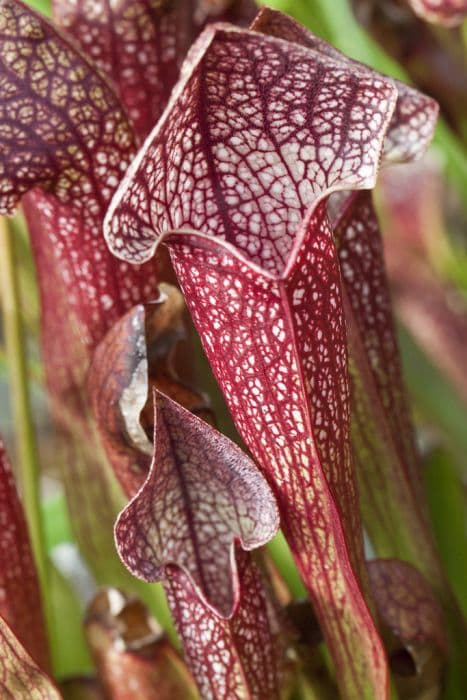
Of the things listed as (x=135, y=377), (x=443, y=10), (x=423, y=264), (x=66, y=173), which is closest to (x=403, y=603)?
(x=135, y=377)

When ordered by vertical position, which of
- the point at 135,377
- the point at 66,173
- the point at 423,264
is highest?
the point at 66,173

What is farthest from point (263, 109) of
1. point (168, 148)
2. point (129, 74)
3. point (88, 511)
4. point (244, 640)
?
point (88, 511)

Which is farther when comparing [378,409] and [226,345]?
[378,409]

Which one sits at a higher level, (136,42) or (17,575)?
(136,42)

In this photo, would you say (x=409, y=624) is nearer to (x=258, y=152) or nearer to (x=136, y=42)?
(x=258, y=152)

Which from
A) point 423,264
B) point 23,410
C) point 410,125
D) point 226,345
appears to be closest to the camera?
point 226,345

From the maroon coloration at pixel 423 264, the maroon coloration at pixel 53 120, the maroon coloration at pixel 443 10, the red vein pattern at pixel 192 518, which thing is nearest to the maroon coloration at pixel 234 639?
the red vein pattern at pixel 192 518

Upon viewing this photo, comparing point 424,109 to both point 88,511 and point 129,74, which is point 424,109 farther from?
point 88,511
